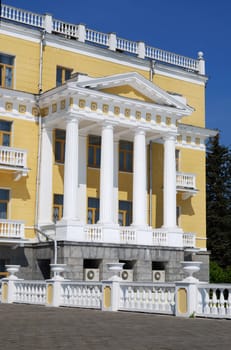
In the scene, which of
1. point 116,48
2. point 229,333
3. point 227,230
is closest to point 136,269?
point 116,48

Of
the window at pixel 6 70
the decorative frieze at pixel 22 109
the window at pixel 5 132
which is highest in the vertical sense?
the window at pixel 6 70

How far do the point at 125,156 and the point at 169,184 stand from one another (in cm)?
323

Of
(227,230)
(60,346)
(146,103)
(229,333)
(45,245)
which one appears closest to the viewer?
(60,346)

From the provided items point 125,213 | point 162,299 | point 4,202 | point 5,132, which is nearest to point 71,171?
point 4,202

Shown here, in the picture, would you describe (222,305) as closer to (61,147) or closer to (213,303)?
(213,303)

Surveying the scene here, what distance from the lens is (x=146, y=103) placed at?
29.5 metres

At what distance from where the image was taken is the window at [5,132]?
2855cm

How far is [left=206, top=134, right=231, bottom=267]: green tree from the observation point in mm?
50938

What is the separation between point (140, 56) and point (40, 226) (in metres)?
11.3

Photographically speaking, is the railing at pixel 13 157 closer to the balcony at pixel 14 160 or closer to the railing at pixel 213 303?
the balcony at pixel 14 160

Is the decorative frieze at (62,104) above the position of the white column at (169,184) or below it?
above

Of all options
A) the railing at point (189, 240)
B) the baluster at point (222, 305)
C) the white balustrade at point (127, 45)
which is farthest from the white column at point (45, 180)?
the baluster at point (222, 305)

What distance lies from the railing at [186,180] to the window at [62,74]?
7682 mm

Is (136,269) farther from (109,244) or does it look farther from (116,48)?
(116,48)
